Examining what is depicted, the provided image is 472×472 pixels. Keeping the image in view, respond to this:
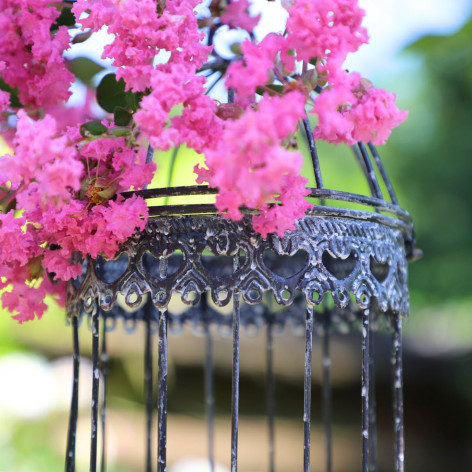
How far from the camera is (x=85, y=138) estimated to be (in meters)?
0.53

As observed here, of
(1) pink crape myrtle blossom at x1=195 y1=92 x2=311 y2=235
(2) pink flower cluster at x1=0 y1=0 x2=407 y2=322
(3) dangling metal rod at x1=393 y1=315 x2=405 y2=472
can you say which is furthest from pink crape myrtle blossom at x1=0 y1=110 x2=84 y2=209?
(3) dangling metal rod at x1=393 y1=315 x2=405 y2=472

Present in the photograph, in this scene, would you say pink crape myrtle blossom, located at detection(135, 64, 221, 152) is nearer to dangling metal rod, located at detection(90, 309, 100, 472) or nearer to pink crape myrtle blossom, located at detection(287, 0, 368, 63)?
pink crape myrtle blossom, located at detection(287, 0, 368, 63)

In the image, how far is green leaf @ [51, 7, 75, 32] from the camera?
66cm

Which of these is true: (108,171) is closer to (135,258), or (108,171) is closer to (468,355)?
(135,258)

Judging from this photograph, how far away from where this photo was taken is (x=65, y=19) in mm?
668

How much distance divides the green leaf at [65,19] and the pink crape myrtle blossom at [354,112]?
12.2 inches

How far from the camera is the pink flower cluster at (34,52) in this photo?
60cm

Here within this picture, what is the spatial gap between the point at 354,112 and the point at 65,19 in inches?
13.5

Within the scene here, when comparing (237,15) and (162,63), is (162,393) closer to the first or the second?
(162,63)

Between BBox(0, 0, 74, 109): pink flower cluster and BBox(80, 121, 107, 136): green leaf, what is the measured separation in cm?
11

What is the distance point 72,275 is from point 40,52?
0.21 metres

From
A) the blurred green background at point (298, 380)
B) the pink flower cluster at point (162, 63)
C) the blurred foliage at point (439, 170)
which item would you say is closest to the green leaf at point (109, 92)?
the pink flower cluster at point (162, 63)

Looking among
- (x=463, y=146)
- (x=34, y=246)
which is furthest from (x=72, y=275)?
(x=463, y=146)

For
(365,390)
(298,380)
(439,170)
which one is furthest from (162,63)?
(439,170)
